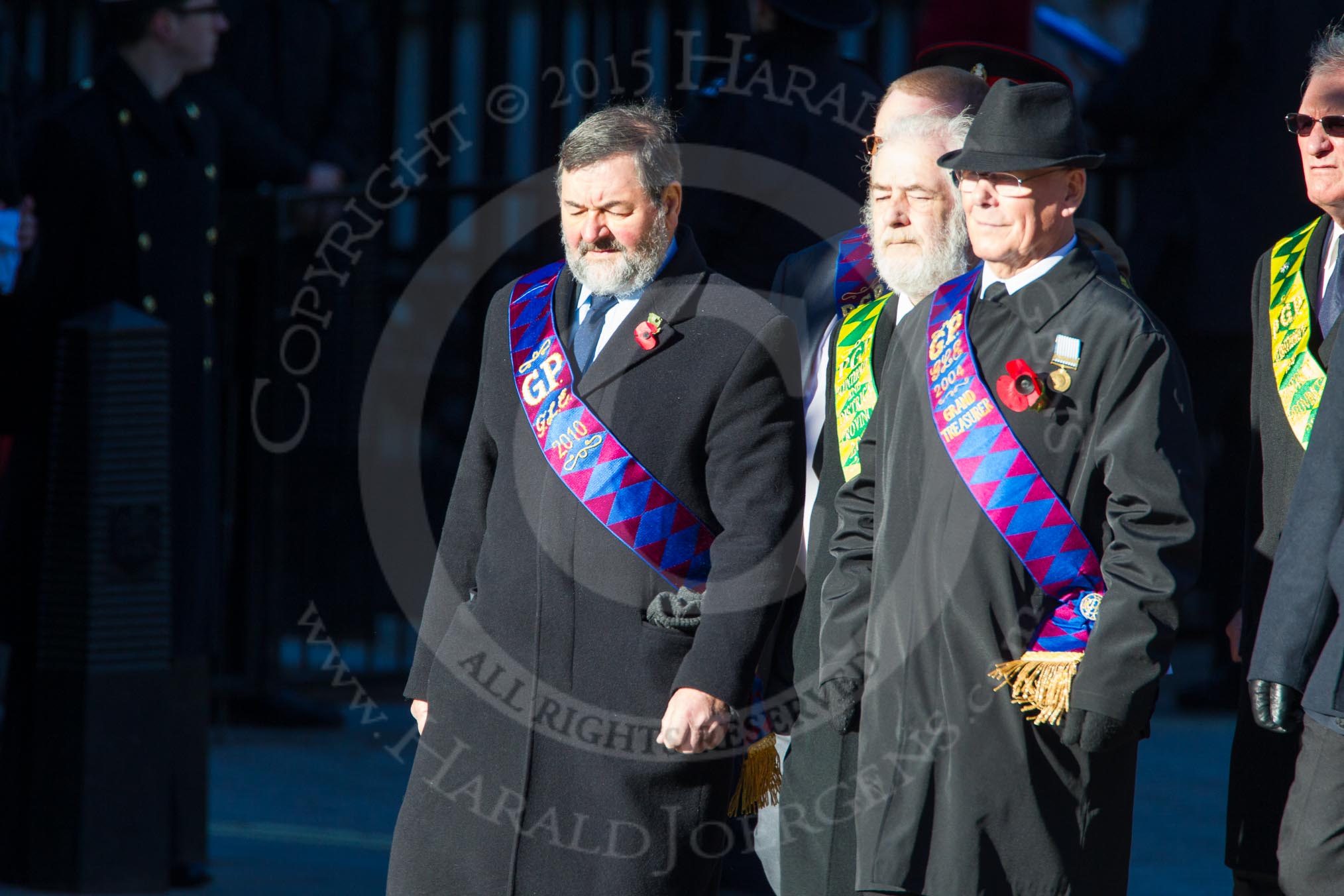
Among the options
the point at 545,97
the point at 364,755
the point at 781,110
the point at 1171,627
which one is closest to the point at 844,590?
the point at 1171,627

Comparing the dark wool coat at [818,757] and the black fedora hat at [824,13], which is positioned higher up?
the black fedora hat at [824,13]

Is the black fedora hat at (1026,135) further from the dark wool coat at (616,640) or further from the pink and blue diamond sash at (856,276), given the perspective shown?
the pink and blue diamond sash at (856,276)

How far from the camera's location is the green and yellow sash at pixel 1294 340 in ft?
11.4

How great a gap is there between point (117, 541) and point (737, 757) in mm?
2035

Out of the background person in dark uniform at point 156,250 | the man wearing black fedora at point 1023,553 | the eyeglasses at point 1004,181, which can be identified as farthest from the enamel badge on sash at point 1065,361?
the background person in dark uniform at point 156,250

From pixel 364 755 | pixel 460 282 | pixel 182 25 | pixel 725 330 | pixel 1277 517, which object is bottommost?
pixel 364 755

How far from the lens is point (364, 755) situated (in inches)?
260

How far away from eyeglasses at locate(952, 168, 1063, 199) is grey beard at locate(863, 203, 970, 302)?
334 mm

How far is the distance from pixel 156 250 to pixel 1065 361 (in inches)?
113

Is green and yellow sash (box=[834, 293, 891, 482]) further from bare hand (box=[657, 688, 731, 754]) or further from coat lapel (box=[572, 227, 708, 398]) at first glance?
bare hand (box=[657, 688, 731, 754])

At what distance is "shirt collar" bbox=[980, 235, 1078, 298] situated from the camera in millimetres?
3326

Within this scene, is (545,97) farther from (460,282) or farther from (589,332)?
(589,332)

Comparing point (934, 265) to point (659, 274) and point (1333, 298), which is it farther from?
point (1333, 298)

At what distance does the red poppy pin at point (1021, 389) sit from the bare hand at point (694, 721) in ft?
2.32
